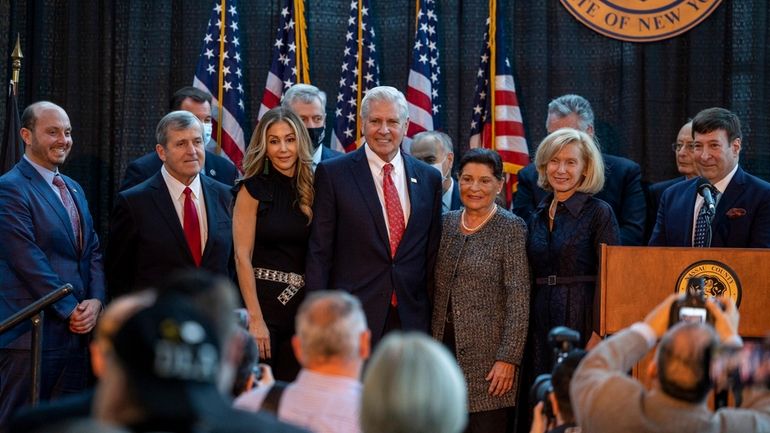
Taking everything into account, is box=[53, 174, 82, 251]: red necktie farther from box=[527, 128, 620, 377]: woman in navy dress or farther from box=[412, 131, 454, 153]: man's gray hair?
box=[527, 128, 620, 377]: woman in navy dress

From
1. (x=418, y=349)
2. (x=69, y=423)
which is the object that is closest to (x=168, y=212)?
(x=418, y=349)

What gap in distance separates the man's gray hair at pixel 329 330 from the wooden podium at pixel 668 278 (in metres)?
1.96

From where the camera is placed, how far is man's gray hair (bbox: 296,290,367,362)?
2.81m

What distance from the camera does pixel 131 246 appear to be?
Answer: 18.7 ft

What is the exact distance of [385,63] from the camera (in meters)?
7.79

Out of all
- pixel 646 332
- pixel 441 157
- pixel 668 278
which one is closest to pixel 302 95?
pixel 441 157

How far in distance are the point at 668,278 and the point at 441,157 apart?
2.37 meters

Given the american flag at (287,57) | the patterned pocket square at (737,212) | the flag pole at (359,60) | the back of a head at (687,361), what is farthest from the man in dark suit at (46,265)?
the back of a head at (687,361)

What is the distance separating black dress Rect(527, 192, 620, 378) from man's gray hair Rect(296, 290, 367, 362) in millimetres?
2488

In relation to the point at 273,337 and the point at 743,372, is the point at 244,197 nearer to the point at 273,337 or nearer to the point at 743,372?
the point at 273,337

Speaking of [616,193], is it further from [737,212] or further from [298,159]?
[298,159]

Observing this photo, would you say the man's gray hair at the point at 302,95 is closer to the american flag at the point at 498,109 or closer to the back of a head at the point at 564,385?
the american flag at the point at 498,109

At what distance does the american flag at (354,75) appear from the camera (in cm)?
748

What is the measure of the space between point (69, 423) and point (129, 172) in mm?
4645
